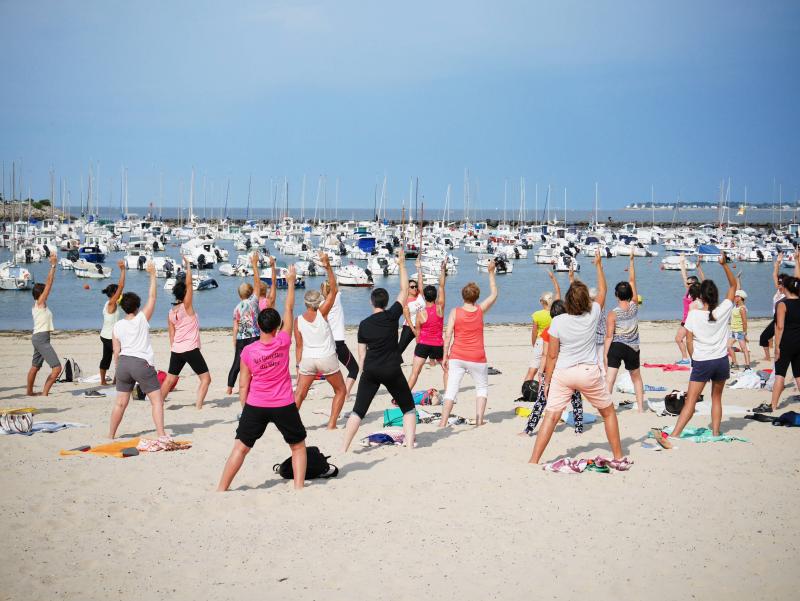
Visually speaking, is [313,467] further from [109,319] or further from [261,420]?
[109,319]

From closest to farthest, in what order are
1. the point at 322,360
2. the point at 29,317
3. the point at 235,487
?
the point at 235,487
the point at 322,360
the point at 29,317

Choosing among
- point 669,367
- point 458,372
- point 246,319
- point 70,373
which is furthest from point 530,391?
point 70,373

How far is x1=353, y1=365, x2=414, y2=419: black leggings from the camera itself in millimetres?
8086

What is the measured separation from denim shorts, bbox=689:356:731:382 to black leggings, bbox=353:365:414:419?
3.22 metres

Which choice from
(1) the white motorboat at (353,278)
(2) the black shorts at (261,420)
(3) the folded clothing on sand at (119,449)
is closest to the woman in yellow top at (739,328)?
(2) the black shorts at (261,420)

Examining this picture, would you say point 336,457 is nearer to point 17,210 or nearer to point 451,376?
point 451,376

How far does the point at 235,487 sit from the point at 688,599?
4189 millimetres

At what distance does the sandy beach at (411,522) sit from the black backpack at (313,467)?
0.40 feet

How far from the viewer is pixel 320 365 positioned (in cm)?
895

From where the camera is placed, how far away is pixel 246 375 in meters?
6.87

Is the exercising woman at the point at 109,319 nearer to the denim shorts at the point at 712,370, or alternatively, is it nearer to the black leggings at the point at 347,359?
the black leggings at the point at 347,359

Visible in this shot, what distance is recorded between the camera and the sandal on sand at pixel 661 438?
8.44 m

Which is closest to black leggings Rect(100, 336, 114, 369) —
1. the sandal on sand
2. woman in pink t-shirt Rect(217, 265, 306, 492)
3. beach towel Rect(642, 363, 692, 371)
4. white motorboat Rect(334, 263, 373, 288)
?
woman in pink t-shirt Rect(217, 265, 306, 492)

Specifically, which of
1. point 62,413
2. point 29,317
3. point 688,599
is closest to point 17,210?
point 29,317
